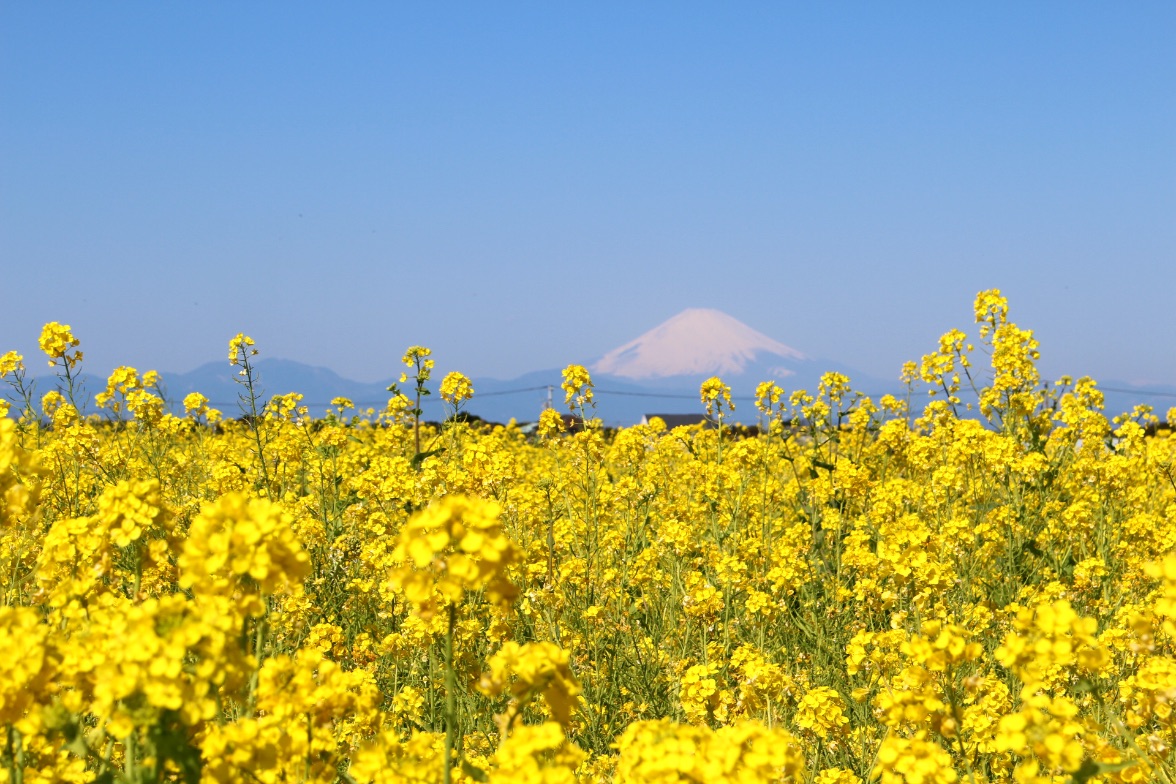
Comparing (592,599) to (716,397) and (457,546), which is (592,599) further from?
(457,546)

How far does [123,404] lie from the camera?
695 cm

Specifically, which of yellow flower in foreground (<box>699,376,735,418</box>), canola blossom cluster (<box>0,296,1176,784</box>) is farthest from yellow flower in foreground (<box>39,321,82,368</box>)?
yellow flower in foreground (<box>699,376,735,418</box>)

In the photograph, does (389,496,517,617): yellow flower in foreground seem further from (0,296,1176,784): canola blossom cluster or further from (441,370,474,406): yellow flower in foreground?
(441,370,474,406): yellow flower in foreground

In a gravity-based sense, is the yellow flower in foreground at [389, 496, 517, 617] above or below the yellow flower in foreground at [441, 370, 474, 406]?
below

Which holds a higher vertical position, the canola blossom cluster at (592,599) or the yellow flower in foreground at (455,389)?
the yellow flower in foreground at (455,389)

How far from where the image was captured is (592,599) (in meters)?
5.08

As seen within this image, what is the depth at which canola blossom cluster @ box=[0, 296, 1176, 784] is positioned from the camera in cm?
170

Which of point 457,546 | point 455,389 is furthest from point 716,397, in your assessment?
point 457,546

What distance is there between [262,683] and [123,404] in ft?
18.6

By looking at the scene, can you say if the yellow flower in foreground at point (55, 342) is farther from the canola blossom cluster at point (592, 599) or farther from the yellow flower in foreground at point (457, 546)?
the yellow flower in foreground at point (457, 546)

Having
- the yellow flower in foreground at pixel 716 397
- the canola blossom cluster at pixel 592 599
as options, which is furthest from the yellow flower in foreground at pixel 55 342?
the yellow flower in foreground at pixel 716 397

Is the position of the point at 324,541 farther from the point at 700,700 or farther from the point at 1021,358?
the point at 1021,358

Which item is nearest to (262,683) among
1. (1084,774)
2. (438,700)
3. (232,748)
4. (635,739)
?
(232,748)

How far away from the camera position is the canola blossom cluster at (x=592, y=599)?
5.56 feet
